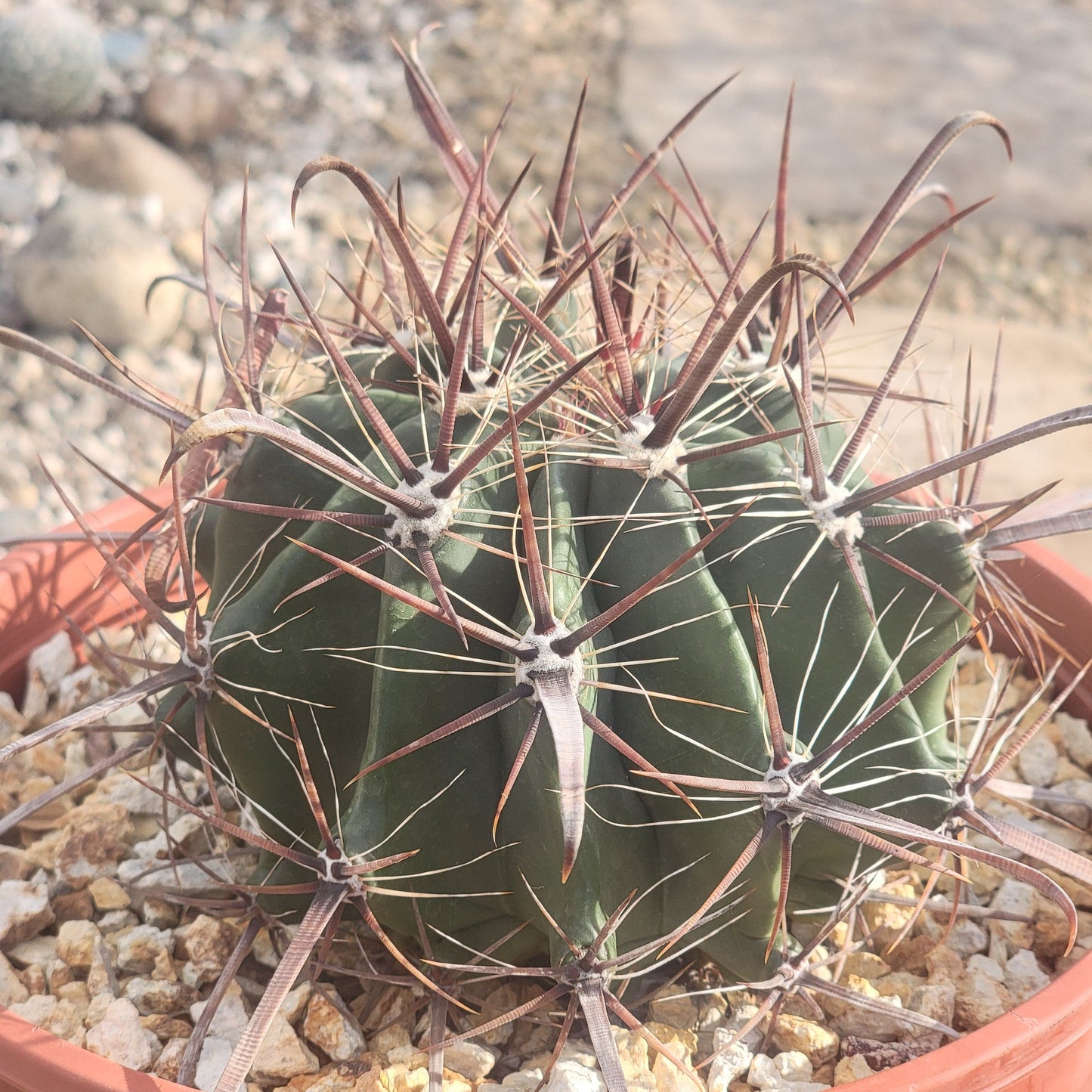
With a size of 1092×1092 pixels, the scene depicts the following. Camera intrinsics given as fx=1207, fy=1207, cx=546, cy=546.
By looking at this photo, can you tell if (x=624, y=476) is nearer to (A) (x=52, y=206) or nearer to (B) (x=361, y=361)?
(B) (x=361, y=361)

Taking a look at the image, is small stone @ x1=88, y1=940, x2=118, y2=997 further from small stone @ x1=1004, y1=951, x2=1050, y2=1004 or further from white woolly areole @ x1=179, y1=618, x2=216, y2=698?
small stone @ x1=1004, y1=951, x2=1050, y2=1004

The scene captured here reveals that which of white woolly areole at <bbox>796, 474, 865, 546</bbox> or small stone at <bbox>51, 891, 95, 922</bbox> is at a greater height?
white woolly areole at <bbox>796, 474, 865, 546</bbox>

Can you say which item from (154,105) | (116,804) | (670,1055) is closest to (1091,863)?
(670,1055)

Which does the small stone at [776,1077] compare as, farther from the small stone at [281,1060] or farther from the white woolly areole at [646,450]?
the white woolly areole at [646,450]

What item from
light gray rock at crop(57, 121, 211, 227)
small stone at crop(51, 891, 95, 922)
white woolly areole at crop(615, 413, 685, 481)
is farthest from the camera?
light gray rock at crop(57, 121, 211, 227)

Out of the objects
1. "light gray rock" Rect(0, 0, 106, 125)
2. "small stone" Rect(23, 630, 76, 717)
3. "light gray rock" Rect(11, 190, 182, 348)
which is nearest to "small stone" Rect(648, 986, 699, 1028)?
"small stone" Rect(23, 630, 76, 717)

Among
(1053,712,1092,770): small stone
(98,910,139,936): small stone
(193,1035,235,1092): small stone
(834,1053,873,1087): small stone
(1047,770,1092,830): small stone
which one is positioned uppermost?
(1053,712,1092,770): small stone
